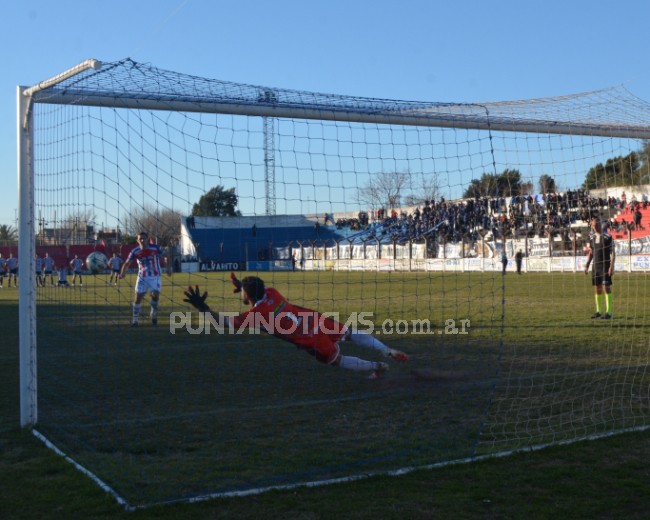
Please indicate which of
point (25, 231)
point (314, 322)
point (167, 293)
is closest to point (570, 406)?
point (314, 322)

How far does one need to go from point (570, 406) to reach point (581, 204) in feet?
12.6

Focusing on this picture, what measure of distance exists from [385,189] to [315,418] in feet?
7.90

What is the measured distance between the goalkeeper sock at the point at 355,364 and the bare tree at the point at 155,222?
236 cm

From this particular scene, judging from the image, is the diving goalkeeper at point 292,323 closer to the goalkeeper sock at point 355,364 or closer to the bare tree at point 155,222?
the goalkeeper sock at point 355,364

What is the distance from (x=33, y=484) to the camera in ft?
15.4

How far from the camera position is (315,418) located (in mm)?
6391

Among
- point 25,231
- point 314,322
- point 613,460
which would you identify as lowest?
point 613,460

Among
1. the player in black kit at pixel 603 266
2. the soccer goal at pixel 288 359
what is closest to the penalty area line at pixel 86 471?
the soccer goal at pixel 288 359

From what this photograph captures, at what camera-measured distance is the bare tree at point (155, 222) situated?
6305 mm

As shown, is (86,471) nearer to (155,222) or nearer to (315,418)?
(315,418)

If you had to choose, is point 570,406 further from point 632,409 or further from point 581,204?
point 581,204

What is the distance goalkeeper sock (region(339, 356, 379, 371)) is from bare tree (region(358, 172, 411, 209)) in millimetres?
1702

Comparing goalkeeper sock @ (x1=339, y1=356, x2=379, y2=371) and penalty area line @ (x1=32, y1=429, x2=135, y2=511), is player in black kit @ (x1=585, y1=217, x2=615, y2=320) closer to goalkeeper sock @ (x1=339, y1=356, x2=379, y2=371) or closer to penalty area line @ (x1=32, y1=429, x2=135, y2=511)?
goalkeeper sock @ (x1=339, y1=356, x2=379, y2=371)

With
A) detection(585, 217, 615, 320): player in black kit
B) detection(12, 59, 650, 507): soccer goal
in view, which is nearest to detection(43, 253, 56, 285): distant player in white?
detection(12, 59, 650, 507): soccer goal
